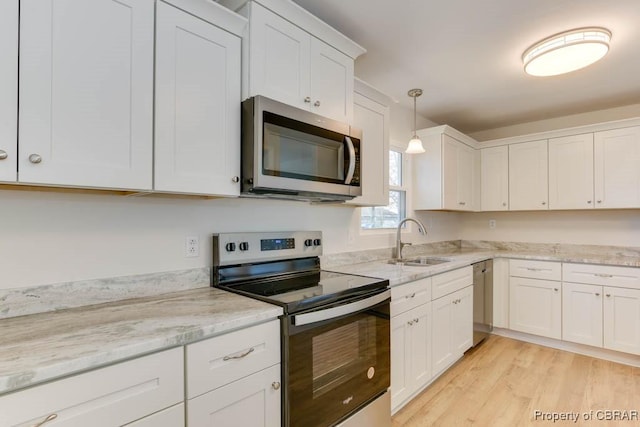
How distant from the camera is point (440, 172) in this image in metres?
3.31

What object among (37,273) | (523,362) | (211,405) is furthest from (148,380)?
(523,362)

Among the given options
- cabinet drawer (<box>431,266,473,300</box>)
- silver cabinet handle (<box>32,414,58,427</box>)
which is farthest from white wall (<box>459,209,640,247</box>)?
silver cabinet handle (<box>32,414,58,427</box>)

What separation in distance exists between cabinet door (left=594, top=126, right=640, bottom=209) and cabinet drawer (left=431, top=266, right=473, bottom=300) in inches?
61.7

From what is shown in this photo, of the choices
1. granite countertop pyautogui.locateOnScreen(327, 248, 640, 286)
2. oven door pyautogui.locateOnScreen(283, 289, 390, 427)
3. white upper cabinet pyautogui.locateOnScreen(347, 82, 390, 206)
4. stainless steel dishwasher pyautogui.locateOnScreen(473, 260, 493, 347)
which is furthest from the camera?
stainless steel dishwasher pyautogui.locateOnScreen(473, 260, 493, 347)

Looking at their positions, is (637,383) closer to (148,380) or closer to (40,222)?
(148,380)

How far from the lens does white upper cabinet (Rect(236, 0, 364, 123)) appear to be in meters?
1.57

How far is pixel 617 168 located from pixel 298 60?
10.7 feet

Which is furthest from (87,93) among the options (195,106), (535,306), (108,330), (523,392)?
(535,306)

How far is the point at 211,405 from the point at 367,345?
88 cm

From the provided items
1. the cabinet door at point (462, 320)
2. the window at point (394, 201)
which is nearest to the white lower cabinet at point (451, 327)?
the cabinet door at point (462, 320)

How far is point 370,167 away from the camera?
237 centimetres

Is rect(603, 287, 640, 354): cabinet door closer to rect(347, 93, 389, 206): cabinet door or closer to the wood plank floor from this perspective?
the wood plank floor

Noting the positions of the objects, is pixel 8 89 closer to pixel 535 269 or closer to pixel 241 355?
pixel 241 355

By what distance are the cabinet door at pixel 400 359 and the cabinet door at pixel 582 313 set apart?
6.51ft
